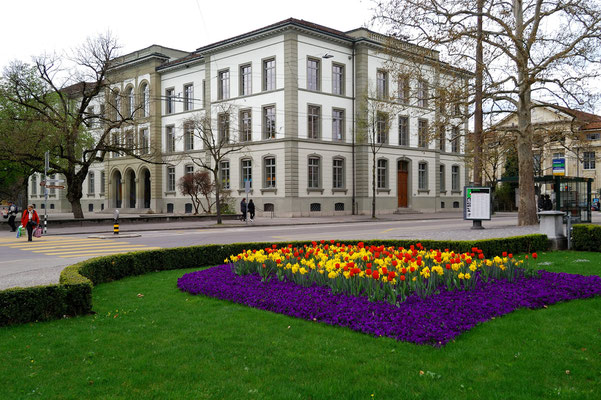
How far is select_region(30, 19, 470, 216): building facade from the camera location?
41.0 meters

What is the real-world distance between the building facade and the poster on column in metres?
12.9

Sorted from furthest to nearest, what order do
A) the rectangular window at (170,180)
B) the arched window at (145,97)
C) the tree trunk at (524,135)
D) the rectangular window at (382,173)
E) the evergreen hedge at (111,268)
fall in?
1. the arched window at (145,97)
2. the rectangular window at (170,180)
3. the rectangular window at (382,173)
4. the tree trunk at (524,135)
5. the evergreen hedge at (111,268)

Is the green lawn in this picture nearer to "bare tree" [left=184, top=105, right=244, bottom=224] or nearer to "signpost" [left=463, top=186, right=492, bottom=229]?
"signpost" [left=463, top=186, right=492, bottom=229]

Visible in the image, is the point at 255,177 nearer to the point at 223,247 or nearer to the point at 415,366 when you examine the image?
the point at 223,247

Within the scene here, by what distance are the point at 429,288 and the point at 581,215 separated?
22671mm

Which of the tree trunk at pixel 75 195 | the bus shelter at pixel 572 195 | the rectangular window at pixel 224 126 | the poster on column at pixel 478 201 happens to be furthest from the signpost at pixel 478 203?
the tree trunk at pixel 75 195


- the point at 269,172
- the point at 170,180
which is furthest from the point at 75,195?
the point at 170,180

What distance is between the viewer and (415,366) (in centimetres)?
521

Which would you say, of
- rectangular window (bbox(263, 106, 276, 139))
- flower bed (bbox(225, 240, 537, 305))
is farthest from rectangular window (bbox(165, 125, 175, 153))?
flower bed (bbox(225, 240, 537, 305))

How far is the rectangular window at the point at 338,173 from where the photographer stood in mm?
44000

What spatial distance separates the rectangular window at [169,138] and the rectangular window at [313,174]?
58.4 ft

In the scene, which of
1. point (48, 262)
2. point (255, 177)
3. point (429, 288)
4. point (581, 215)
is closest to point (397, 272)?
point (429, 288)

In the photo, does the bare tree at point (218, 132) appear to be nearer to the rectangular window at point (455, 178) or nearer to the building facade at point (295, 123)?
the building facade at point (295, 123)

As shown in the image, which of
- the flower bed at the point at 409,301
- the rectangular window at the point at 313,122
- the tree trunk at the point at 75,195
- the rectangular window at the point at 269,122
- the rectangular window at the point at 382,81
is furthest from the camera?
the rectangular window at the point at 382,81
